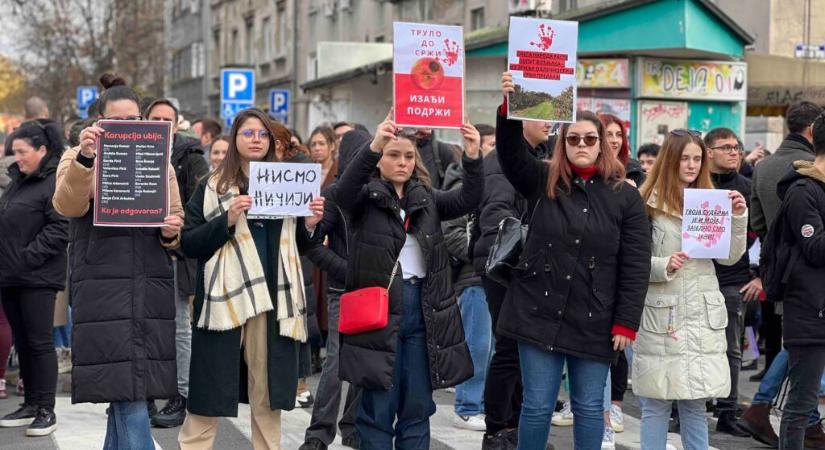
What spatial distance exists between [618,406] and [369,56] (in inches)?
659

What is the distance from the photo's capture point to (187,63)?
58531 millimetres

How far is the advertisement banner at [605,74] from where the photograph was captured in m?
16.3

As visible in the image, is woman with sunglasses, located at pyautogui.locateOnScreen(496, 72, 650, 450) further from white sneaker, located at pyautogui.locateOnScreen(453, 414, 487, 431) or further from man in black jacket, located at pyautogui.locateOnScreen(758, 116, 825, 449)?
white sneaker, located at pyautogui.locateOnScreen(453, 414, 487, 431)

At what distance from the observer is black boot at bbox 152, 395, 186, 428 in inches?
360

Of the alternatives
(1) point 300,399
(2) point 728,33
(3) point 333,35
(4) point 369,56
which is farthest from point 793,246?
(3) point 333,35

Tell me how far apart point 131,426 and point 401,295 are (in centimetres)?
151

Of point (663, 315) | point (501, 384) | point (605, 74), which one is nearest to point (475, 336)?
point (501, 384)

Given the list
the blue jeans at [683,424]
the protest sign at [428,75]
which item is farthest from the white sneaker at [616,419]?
the protest sign at [428,75]

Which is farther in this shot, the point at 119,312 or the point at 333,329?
the point at 333,329

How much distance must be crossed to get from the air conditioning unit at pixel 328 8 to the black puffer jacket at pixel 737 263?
31552mm

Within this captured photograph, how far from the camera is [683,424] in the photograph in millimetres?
7219

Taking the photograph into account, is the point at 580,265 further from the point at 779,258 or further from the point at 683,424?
the point at 779,258

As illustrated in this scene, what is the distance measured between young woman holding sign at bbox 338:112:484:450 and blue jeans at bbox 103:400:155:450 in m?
1.04

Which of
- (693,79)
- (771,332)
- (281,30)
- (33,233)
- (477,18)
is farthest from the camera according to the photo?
(281,30)
